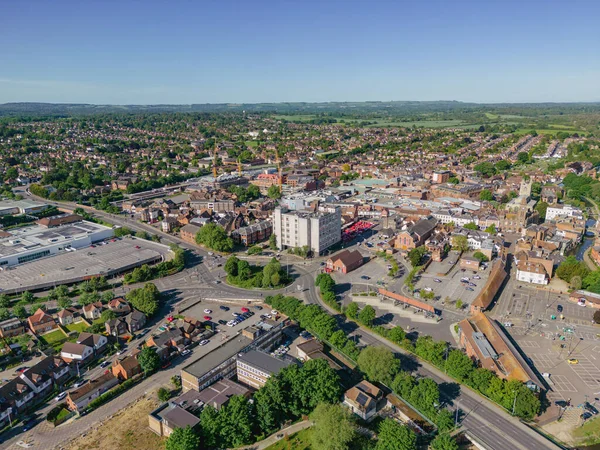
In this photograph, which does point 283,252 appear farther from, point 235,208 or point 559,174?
point 559,174

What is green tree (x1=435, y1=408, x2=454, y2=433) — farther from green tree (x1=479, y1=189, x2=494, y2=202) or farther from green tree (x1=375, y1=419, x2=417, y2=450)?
green tree (x1=479, y1=189, x2=494, y2=202)

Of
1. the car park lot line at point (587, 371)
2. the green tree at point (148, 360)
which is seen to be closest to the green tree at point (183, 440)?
the green tree at point (148, 360)

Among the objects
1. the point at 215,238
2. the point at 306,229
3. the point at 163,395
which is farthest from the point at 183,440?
the point at 215,238

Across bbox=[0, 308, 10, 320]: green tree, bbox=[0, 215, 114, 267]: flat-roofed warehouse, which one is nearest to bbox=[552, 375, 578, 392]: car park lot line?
bbox=[0, 308, 10, 320]: green tree

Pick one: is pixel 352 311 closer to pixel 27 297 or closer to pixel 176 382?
pixel 176 382

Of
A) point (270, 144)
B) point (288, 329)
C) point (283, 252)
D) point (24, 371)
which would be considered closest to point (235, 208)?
point (283, 252)

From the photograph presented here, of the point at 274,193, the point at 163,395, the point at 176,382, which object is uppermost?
the point at 274,193
